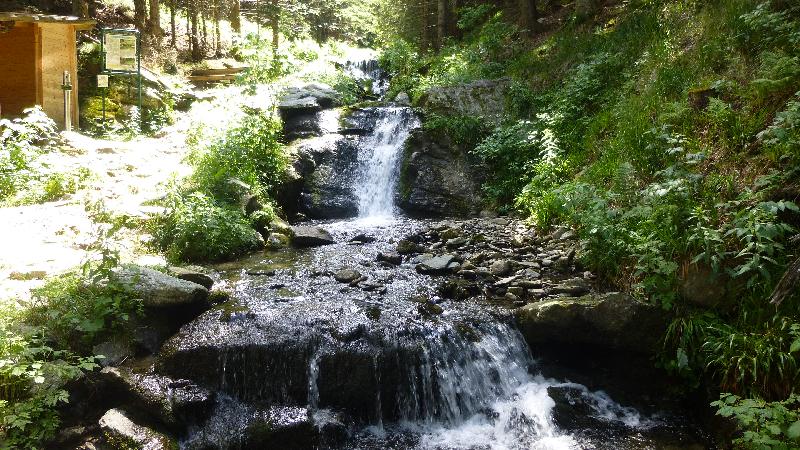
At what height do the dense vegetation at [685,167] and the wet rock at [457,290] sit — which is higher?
the dense vegetation at [685,167]

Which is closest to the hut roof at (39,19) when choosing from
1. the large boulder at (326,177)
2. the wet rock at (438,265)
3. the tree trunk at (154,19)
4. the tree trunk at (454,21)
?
the large boulder at (326,177)

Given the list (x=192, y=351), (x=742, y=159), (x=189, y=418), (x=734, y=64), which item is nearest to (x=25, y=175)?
(x=192, y=351)

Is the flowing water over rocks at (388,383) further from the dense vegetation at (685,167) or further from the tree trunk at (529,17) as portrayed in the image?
the tree trunk at (529,17)

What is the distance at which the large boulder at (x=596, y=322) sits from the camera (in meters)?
6.52

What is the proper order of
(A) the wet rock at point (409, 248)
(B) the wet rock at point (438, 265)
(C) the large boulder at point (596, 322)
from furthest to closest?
(A) the wet rock at point (409, 248) < (B) the wet rock at point (438, 265) < (C) the large boulder at point (596, 322)

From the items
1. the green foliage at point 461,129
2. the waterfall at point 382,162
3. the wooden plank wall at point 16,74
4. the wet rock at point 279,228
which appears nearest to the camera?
the wet rock at point 279,228

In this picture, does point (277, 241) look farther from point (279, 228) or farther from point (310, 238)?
point (310, 238)

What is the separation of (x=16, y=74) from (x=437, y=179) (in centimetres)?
1183

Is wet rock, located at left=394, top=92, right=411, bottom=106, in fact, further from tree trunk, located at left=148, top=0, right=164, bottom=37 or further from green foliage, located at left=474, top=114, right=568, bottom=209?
tree trunk, located at left=148, top=0, right=164, bottom=37

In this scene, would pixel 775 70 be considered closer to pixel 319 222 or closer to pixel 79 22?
pixel 319 222

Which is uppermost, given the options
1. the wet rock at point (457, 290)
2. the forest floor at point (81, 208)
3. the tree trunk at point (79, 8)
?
the tree trunk at point (79, 8)

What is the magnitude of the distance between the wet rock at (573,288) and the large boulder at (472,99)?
7.02 metres

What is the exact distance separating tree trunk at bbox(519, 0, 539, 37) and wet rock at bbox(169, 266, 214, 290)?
13.5 metres

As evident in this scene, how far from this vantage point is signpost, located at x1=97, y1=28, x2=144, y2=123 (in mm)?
14925
